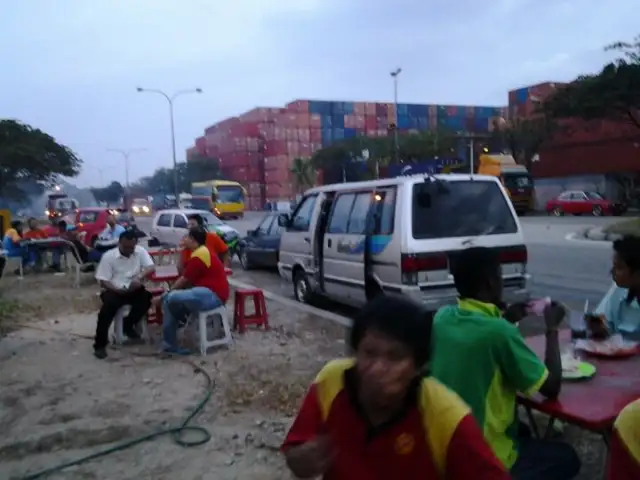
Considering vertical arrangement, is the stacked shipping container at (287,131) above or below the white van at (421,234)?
above

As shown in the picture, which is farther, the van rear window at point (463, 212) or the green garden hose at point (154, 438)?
the van rear window at point (463, 212)

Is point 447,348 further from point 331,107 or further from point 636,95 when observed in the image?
point 331,107

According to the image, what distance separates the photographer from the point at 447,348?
2648 millimetres

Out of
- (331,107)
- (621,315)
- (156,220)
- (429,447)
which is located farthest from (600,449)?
(331,107)

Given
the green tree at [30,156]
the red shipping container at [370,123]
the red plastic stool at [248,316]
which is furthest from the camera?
the red shipping container at [370,123]

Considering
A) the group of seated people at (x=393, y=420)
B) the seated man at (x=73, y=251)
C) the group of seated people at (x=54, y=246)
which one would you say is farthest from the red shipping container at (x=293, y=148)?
the group of seated people at (x=393, y=420)

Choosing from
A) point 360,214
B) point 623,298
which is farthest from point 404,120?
point 623,298

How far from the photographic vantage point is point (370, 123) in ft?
322

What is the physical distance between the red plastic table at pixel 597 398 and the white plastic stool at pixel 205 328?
459 centimetres

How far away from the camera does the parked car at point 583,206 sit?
116 feet

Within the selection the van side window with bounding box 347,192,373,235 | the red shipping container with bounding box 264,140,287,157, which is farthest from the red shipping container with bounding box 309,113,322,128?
the van side window with bounding box 347,192,373,235

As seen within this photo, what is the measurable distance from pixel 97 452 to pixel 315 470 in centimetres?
319

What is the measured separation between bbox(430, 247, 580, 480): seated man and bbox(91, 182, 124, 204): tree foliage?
106m

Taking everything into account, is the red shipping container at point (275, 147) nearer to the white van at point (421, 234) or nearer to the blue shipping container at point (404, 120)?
the blue shipping container at point (404, 120)
